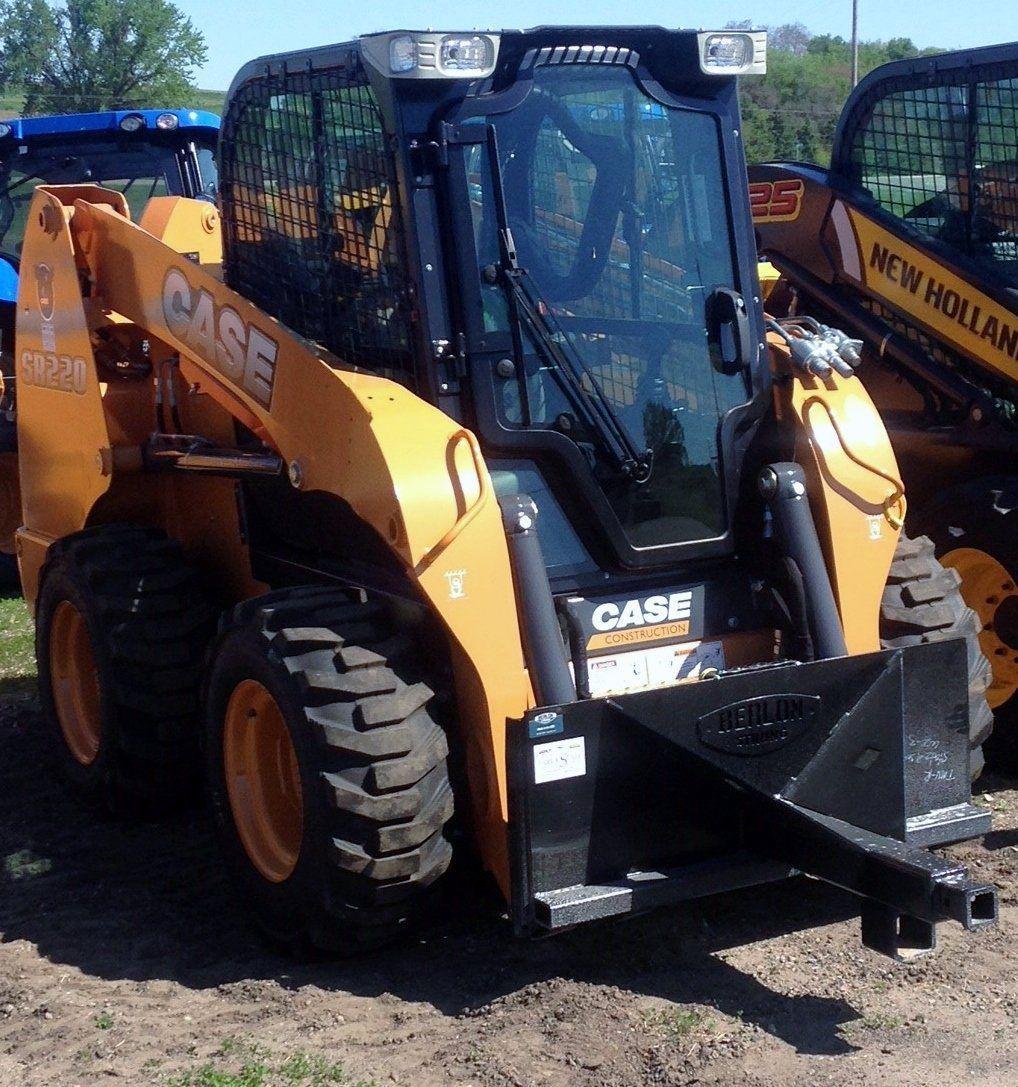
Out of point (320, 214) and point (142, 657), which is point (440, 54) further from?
point (142, 657)

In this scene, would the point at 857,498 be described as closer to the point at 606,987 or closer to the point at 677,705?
the point at 677,705

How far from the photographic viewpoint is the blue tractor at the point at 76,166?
31.5 ft

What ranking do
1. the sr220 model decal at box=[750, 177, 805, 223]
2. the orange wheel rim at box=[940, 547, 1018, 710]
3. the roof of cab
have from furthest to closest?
the roof of cab → the sr220 model decal at box=[750, 177, 805, 223] → the orange wheel rim at box=[940, 547, 1018, 710]

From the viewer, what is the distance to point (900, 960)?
13.8 ft

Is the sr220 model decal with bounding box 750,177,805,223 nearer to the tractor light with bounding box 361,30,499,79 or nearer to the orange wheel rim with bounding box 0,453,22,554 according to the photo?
the tractor light with bounding box 361,30,499,79

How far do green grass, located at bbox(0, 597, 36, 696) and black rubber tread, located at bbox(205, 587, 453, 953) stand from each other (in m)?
3.66

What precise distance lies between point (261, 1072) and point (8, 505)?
7049 mm

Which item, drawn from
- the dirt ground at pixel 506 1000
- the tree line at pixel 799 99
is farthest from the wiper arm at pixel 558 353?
the tree line at pixel 799 99

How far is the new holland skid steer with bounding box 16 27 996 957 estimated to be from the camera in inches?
160

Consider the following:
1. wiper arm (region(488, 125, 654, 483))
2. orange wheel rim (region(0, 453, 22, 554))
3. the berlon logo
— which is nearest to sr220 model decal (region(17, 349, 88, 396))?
the berlon logo

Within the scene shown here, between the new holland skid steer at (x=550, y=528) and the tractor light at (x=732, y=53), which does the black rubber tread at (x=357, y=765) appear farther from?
the tractor light at (x=732, y=53)

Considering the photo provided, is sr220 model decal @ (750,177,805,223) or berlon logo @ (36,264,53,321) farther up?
sr220 model decal @ (750,177,805,223)

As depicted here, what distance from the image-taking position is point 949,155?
6.40m

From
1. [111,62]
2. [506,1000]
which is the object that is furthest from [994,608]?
[111,62]
